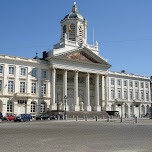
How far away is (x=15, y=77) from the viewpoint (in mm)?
53406

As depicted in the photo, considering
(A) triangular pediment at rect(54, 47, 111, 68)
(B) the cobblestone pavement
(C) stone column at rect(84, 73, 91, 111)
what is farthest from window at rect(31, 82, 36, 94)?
(B) the cobblestone pavement

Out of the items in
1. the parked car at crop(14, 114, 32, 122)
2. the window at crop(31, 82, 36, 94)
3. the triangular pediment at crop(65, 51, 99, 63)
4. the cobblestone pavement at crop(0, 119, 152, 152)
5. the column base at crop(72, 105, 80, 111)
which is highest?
the triangular pediment at crop(65, 51, 99, 63)

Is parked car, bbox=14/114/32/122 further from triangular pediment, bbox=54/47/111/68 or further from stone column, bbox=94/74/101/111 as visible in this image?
stone column, bbox=94/74/101/111

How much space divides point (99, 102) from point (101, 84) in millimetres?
4986

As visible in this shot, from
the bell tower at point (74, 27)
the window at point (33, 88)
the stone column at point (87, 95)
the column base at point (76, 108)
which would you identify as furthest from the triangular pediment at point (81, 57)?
the column base at point (76, 108)

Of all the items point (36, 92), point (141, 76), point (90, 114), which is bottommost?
point (90, 114)

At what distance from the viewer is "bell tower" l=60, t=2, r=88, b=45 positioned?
6731 centimetres

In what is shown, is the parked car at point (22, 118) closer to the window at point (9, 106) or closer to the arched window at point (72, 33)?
the window at point (9, 106)

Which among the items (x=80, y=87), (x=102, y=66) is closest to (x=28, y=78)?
(x=80, y=87)

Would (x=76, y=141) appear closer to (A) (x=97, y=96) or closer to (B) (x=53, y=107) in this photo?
(B) (x=53, y=107)

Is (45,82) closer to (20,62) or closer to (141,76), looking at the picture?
(20,62)

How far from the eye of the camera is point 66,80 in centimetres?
5744

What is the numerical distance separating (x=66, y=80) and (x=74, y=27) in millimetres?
18725

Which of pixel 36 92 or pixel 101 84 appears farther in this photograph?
pixel 101 84
